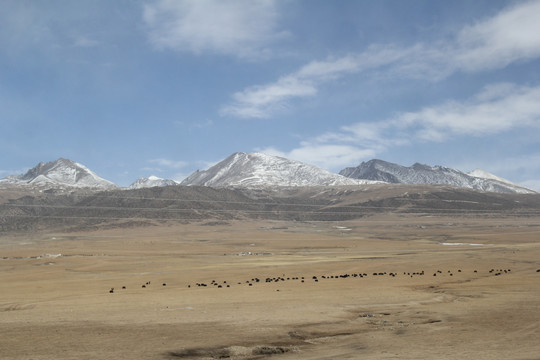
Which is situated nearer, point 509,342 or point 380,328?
point 509,342

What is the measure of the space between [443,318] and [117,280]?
1465 inches

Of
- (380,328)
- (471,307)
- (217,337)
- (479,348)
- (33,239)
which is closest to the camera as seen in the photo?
(479,348)

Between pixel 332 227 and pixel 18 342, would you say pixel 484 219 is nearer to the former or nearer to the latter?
pixel 332 227

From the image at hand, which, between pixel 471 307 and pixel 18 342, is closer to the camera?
pixel 18 342

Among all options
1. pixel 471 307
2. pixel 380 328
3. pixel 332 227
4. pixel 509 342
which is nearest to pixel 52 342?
pixel 380 328

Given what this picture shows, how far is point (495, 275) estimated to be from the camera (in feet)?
172

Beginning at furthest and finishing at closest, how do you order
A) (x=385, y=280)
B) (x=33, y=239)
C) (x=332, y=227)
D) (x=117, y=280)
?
1. (x=332, y=227)
2. (x=33, y=239)
3. (x=117, y=280)
4. (x=385, y=280)

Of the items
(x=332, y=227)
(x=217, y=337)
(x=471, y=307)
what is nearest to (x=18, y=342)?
(x=217, y=337)

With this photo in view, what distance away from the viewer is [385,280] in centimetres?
5003

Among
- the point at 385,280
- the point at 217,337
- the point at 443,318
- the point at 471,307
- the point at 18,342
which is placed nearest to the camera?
the point at 18,342

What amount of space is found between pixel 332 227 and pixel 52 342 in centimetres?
16880

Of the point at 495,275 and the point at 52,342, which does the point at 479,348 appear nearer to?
the point at 52,342

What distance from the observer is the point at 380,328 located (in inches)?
1019

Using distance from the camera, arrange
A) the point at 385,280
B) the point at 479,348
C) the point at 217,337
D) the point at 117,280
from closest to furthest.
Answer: the point at 479,348, the point at 217,337, the point at 385,280, the point at 117,280
